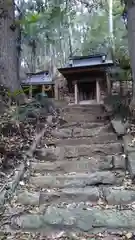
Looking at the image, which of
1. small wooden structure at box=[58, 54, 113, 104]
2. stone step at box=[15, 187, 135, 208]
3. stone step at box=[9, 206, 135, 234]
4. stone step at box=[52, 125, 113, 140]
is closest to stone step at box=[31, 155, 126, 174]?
stone step at box=[15, 187, 135, 208]

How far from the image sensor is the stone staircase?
8.66 feet

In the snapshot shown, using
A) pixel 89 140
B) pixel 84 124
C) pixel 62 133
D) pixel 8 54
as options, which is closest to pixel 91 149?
pixel 89 140

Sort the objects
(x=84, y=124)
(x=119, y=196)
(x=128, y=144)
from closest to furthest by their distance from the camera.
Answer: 1. (x=119, y=196)
2. (x=128, y=144)
3. (x=84, y=124)

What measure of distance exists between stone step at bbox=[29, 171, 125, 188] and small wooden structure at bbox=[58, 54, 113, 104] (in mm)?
7337

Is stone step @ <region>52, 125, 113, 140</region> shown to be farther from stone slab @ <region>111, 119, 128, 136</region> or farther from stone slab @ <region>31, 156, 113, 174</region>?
stone slab @ <region>31, 156, 113, 174</region>

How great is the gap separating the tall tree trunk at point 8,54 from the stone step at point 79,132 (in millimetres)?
1607

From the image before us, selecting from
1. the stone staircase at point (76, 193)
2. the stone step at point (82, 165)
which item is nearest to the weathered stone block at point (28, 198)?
the stone staircase at point (76, 193)

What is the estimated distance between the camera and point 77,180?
12.2 feet

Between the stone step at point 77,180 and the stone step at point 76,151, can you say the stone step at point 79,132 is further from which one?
the stone step at point 77,180

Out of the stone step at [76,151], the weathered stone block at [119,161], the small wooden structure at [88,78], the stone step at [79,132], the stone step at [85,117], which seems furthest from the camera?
the small wooden structure at [88,78]

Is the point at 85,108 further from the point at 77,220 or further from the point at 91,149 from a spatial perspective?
the point at 77,220

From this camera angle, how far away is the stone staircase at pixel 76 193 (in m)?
2.64

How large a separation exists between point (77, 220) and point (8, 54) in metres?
5.42

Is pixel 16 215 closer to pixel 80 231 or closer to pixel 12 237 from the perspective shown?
pixel 12 237
